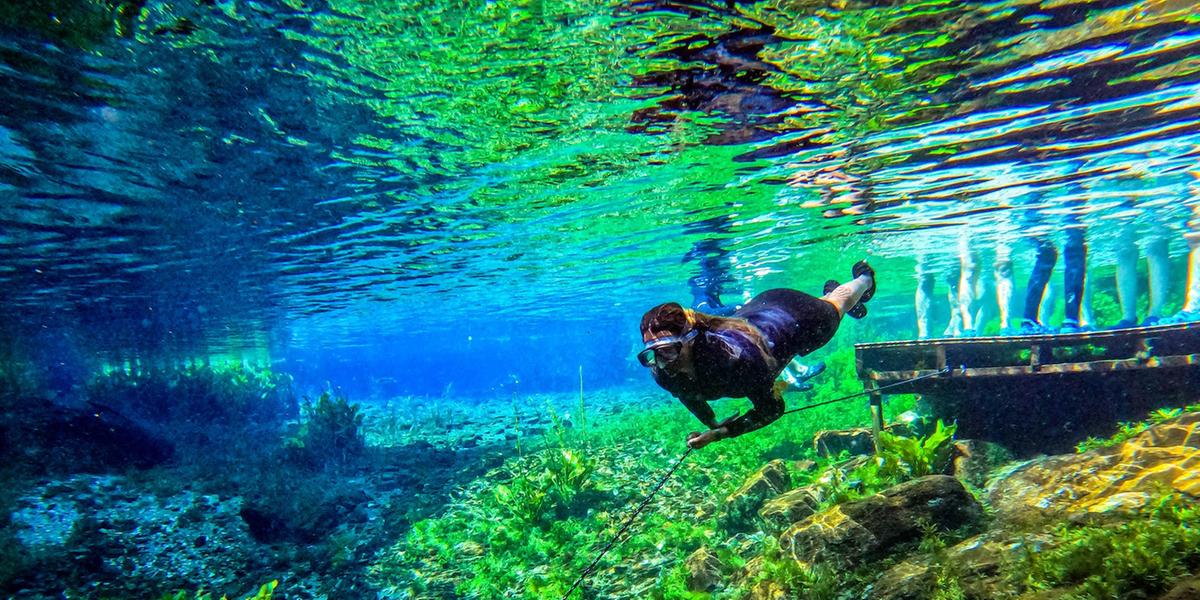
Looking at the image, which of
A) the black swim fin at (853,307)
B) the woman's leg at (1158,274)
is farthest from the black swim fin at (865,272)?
the woman's leg at (1158,274)

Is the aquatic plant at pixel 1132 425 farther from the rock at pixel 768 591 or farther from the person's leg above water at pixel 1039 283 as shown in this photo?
the person's leg above water at pixel 1039 283

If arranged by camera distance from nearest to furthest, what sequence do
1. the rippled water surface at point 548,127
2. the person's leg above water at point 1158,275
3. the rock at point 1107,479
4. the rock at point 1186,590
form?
1. the rock at point 1186,590
2. the rock at point 1107,479
3. the rippled water surface at point 548,127
4. the person's leg above water at point 1158,275

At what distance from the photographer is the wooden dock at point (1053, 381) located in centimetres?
865

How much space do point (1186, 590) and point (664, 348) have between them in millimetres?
3564

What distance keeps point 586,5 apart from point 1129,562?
24.6ft

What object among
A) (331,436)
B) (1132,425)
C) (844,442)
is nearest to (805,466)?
(844,442)

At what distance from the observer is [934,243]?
77.1 feet

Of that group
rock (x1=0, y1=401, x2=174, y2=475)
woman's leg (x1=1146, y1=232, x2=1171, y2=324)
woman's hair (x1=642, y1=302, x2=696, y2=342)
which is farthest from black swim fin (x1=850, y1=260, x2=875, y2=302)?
rock (x1=0, y1=401, x2=174, y2=475)

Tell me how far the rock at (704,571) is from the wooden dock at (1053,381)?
4287 mm

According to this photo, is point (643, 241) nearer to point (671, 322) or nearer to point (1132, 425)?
point (1132, 425)

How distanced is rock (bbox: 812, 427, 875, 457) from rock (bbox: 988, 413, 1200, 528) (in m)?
4.87

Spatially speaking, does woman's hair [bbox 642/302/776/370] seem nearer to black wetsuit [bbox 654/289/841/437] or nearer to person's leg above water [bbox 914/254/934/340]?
black wetsuit [bbox 654/289/841/437]

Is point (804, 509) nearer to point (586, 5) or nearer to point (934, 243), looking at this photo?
point (586, 5)

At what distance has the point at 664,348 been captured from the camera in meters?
3.52
